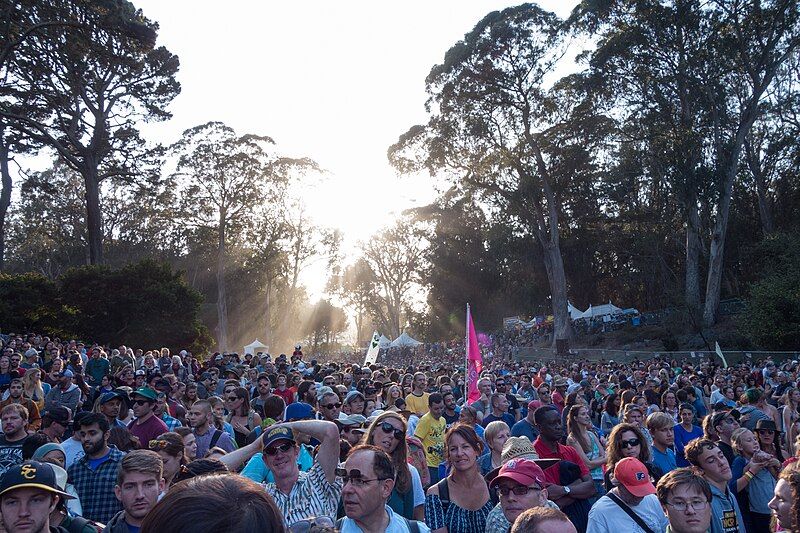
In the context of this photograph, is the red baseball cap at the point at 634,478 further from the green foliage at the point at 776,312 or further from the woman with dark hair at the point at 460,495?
the green foliage at the point at 776,312

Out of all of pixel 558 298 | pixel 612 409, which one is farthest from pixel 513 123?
pixel 612 409

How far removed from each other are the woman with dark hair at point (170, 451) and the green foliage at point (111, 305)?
1992 centimetres

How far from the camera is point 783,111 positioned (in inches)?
1474

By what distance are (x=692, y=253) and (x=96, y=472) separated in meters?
32.7

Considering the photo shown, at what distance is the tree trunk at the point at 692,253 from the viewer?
32.2m

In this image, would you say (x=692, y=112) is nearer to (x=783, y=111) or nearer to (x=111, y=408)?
(x=783, y=111)

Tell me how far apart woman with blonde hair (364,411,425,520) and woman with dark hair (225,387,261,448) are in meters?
3.70

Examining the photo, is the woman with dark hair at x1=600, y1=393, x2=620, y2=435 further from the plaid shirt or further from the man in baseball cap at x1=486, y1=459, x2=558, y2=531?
the plaid shirt

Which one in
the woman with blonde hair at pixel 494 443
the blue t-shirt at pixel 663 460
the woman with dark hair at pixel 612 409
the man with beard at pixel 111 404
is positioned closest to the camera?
the woman with blonde hair at pixel 494 443

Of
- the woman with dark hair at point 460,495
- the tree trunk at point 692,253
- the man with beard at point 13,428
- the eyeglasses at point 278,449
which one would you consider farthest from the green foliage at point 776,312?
the eyeglasses at point 278,449

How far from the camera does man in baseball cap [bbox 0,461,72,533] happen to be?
10.6 feet

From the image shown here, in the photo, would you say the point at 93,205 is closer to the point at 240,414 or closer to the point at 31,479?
the point at 240,414

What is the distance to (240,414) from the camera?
800 cm

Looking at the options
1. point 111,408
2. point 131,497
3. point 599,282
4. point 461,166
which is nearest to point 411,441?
point 131,497
